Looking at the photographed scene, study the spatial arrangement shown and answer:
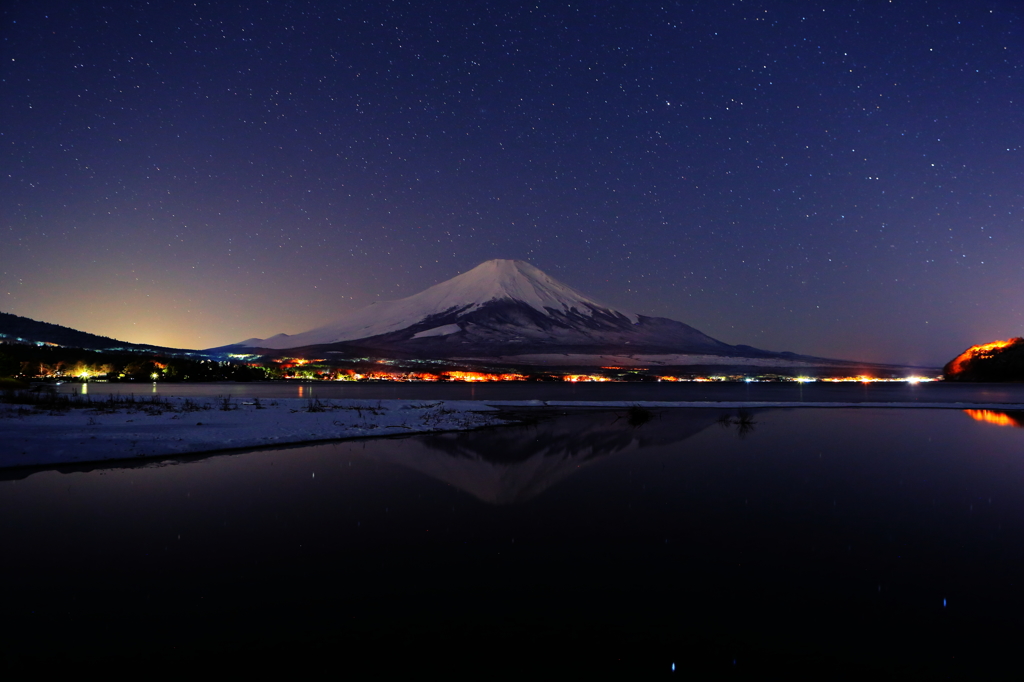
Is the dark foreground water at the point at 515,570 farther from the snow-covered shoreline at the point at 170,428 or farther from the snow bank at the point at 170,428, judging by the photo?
the snow bank at the point at 170,428

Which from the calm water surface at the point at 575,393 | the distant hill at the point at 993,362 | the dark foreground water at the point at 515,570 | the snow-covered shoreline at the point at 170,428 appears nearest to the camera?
the dark foreground water at the point at 515,570

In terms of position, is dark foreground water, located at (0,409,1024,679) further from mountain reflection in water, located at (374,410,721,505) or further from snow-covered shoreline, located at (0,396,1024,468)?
snow-covered shoreline, located at (0,396,1024,468)

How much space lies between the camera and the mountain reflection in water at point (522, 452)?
11.3m

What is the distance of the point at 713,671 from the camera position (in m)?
4.36

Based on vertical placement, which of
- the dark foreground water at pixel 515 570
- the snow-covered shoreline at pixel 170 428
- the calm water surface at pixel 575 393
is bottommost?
the calm water surface at pixel 575 393

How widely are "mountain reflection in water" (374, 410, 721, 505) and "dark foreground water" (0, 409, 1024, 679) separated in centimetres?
16

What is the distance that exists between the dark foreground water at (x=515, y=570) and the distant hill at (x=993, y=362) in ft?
508

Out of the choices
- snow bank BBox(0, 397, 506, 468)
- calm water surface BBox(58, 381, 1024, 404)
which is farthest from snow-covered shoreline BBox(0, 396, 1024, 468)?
calm water surface BBox(58, 381, 1024, 404)

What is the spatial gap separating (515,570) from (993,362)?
169 metres

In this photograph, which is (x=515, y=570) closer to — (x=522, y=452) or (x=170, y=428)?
(x=522, y=452)

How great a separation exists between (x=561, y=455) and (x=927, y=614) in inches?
402

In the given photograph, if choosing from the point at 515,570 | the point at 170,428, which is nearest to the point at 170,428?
the point at 170,428

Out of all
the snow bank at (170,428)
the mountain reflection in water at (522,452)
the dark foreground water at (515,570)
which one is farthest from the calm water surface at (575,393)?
the dark foreground water at (515,570)

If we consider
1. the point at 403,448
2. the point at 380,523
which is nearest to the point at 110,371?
the point at 403,448
